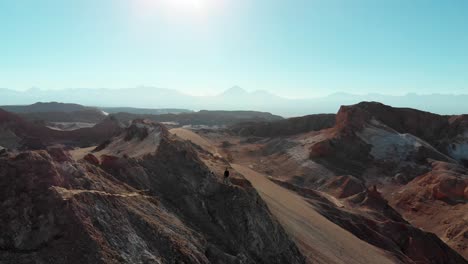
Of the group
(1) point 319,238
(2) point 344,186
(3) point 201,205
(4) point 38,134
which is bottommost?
(2) point 344,186

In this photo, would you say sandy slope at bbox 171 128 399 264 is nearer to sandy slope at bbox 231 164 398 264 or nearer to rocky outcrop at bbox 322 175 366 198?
sandy slope at bbox 231 164 398 264

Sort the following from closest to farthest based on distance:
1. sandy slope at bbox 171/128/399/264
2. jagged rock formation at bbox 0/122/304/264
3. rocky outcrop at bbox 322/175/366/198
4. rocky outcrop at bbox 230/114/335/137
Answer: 1. jagged rock formation at bbox 0/122/304/264
2. sandy slope at bbox 171/128/399/264
3. rocky outcrop at bbox 322/175/366/198
4. rocky outcrop at bbox 230/114/335/137

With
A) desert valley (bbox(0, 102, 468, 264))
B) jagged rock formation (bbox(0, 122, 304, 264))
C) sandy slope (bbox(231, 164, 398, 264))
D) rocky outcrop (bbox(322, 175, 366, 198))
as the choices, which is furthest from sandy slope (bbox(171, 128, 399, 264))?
rocky outcrop (bbox(322, 175, 366, 198))

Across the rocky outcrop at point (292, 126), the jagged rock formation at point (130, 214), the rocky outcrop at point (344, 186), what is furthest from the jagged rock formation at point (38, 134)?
the jagged rock formation at point (130, 214)

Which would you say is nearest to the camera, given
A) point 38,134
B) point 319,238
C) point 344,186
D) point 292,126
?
point 319,238

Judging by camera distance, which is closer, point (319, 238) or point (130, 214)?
point (130, 214)

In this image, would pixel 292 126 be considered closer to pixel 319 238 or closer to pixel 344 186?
pixel 344 186

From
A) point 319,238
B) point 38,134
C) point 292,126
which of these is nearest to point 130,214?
point 319,238

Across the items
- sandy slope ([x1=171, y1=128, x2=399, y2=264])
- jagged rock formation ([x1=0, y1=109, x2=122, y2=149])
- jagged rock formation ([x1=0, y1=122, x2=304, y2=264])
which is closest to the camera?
jagged rock formation ([x1=0, y1=122, x2=304, y2=264])

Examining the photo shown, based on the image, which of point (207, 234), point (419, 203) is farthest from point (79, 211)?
point (419, 203)

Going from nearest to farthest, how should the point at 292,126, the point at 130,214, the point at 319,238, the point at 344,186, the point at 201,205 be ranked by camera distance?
the point at 130,214 < the point at 201,205 < the point at 319,238 < the point at 344,186 < the point at 292,126
